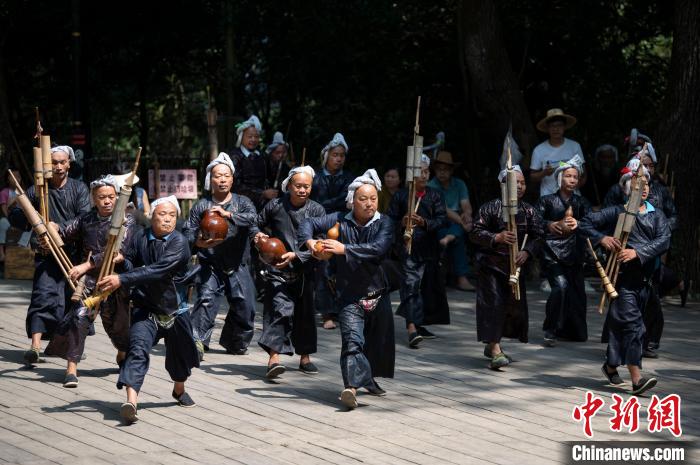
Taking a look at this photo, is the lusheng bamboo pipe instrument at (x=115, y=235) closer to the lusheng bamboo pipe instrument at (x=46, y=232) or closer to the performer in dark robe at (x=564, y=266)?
the lusheng bamboo pipe instrument at (x=46, y=232)

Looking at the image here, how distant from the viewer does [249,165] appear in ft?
44.2

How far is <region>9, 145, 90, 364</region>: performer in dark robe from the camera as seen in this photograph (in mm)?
10445

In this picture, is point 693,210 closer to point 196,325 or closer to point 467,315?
point 467,315

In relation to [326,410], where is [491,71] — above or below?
above

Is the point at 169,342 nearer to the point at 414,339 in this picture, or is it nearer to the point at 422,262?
the point at 414,339

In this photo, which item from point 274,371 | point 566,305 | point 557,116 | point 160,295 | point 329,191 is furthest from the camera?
point 557,116

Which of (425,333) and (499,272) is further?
(425,333)

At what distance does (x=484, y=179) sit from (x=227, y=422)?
9878 millimetres

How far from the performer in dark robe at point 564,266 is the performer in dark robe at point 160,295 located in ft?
13.3

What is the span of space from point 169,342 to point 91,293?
3.33 feet

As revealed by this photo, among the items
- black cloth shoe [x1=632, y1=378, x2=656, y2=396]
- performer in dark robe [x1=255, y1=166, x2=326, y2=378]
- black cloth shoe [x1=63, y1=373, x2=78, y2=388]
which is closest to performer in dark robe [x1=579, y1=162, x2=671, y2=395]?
black cloth shoe [x1=632, y1=378, x2=656, y2=396]

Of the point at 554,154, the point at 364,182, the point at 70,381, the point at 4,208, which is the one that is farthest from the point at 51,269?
the point at 4,208

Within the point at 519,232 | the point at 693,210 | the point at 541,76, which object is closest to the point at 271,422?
the point at 519,232

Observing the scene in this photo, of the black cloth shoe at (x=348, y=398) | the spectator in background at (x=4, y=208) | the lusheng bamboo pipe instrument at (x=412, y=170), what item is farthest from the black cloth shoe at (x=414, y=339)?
the spectator in background at (x=4, y=208)
